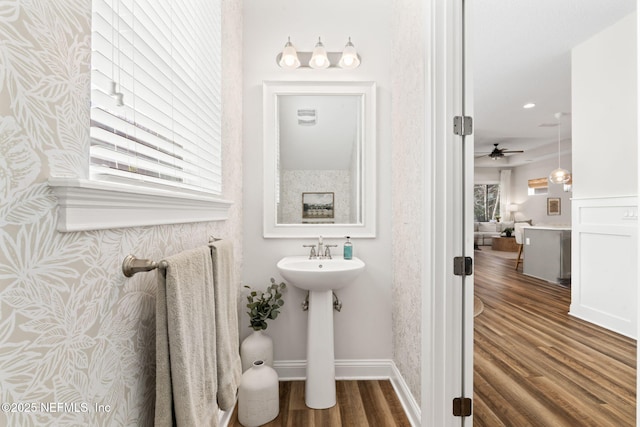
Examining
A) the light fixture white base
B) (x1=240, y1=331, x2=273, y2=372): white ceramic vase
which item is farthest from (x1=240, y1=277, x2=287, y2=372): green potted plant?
the light fixture white base

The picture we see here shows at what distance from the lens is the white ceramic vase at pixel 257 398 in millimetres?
1584

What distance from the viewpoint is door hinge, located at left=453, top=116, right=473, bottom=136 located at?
133 centimetres

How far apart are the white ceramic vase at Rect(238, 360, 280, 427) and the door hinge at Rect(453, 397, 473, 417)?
0.89 m

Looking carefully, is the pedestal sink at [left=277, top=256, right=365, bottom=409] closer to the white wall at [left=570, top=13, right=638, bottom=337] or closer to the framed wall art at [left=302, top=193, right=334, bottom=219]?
the framed wall art at [left=302, top=193, right=334, bottom=219]

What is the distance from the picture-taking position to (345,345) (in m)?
2.06

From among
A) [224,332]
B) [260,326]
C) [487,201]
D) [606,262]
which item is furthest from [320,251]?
[487,201]

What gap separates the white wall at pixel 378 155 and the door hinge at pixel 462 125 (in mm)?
756

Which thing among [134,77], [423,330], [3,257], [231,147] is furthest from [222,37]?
[423,330]

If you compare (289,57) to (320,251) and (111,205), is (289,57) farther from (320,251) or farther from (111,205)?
(111,205)

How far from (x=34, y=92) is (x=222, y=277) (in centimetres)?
76

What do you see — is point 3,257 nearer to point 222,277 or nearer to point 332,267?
point 222,277

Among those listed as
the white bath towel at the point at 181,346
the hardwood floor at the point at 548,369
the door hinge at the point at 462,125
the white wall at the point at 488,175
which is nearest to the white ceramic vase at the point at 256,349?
the white bath towel at the point at 181,346

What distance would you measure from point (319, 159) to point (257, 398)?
4.85ft

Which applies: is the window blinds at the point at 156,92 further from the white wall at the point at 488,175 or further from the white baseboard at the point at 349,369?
the white wall at the point at 488,175
